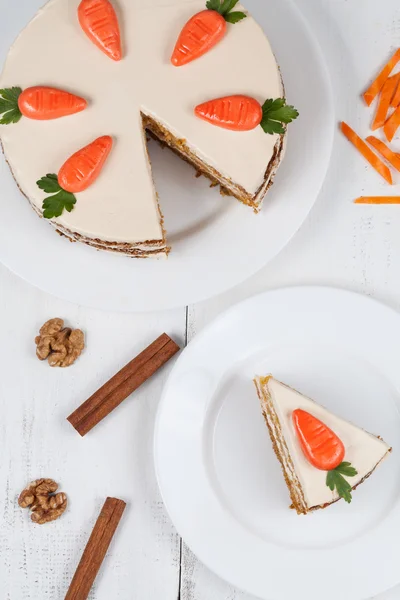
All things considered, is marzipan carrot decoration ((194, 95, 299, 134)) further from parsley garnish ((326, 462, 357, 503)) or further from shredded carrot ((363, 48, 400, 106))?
parsley garnish ((326, 462, 357, 503))

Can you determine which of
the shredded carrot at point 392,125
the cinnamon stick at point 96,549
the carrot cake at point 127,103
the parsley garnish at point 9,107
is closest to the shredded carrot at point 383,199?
the shredded carrot at point 392,125

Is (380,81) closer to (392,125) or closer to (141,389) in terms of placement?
(392,125)

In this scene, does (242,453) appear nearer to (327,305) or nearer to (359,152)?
(327,305)

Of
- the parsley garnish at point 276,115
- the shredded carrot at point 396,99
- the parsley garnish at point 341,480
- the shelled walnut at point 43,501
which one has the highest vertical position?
the parsley garnish at point 276,115

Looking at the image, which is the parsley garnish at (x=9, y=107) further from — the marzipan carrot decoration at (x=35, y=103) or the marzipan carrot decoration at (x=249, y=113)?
the marzipan carrot decoration at (x=249, y=113)

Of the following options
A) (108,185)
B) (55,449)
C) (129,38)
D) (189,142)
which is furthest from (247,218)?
(55,449)

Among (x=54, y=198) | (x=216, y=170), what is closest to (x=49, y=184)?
(x=54, y=198)
